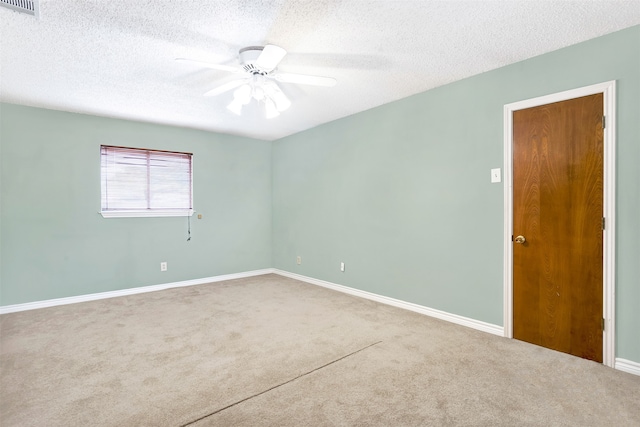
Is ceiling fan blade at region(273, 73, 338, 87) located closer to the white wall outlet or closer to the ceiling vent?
the ceiling vent

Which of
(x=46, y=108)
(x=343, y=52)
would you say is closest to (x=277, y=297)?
(x=343, y=52)

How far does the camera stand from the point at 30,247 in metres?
3.77

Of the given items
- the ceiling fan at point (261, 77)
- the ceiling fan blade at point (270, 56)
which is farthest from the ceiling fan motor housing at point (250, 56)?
the ceiling fan blade at point (270, 56)

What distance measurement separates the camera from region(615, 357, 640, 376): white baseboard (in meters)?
2.19

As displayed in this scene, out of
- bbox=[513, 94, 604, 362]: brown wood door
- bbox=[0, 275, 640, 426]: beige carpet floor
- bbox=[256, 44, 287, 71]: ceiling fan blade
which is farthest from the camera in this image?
bbox=[513, 94, 604, 362]: brown wood door

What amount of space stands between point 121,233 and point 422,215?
3.98m

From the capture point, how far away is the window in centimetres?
427

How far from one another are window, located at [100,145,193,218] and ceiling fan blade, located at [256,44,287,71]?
3007 mm

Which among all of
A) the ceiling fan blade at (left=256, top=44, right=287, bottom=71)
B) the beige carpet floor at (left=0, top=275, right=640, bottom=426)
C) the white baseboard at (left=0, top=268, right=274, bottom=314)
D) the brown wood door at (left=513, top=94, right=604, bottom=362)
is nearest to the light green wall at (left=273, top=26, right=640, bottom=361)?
the brown wood door at (left=513, top=94, right=604, bottom=362)

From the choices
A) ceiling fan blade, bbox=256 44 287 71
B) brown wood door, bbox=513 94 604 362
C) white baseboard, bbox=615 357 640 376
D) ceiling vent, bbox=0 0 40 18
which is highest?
ceiling vent, bbox=0 0 40 18

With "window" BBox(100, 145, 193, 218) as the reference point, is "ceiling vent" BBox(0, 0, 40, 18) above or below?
above

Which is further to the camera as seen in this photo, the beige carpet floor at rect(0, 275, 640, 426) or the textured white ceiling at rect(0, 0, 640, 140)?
the textured white ceiling at rect(0, 0, 640, 140)

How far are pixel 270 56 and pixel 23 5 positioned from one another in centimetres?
151

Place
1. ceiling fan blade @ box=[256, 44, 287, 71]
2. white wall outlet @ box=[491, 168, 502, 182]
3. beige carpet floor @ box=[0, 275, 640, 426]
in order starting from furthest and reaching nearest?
white wall outlet @ box=[491, 168, 502, 182] → ceiling fan blade @ box=[256, 44, 287, 71] → beige carpet floor @ box=[0, 275, 640, 426]
